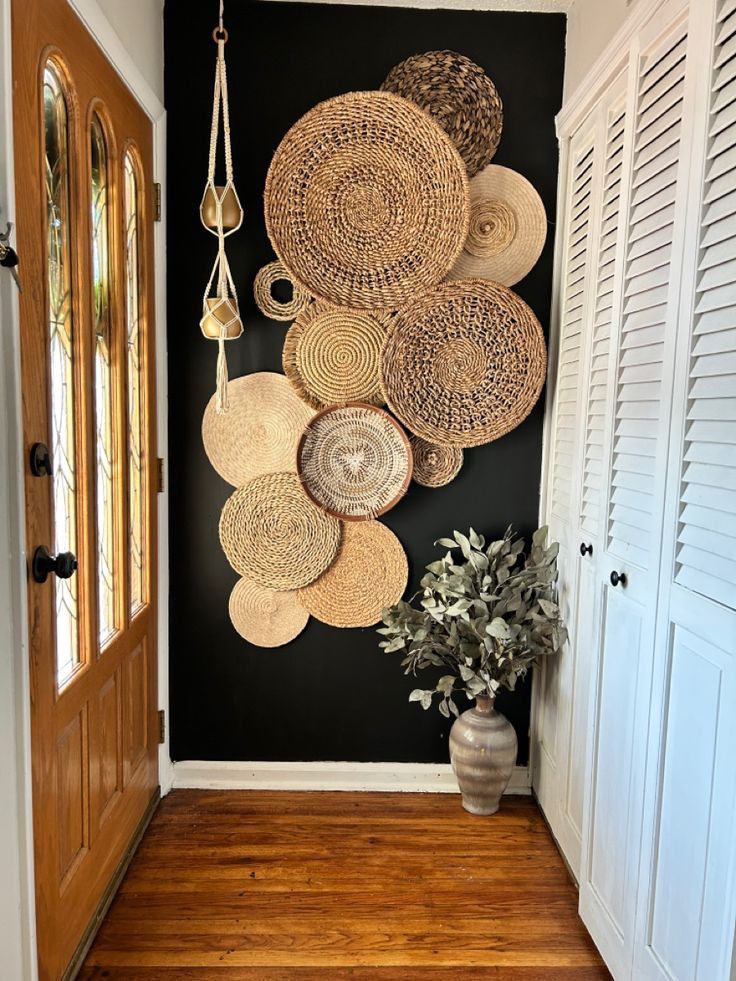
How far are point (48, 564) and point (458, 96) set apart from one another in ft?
6.17

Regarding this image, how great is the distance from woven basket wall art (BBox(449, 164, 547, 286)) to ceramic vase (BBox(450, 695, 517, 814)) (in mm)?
1398

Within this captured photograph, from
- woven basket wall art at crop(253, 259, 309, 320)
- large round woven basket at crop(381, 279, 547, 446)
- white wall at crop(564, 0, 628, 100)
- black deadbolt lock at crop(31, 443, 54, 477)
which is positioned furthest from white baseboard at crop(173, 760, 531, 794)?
white wall at crop(564, 0, 628, 100)

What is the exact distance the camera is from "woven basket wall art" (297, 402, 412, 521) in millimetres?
2250

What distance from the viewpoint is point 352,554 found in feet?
7.69

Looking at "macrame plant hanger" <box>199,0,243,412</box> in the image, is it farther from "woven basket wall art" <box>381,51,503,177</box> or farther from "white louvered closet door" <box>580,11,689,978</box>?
"white louvered closet door" <box>580,11,689,978</box>

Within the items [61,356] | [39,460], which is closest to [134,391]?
[61,356]

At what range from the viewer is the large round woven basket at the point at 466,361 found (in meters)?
2.13

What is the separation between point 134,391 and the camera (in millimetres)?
2078

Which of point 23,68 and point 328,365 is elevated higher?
point 23,68

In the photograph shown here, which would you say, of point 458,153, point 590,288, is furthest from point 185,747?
point 458,153

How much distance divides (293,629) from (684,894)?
55.8 inches

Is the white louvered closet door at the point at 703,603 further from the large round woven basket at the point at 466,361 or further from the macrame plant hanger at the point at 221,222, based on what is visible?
the macrame plant hanger at the point at 221,222

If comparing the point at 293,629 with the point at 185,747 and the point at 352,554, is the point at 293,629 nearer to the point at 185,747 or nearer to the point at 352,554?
the point at 352,554

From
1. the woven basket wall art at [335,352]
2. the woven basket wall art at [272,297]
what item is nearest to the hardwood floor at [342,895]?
the woven basket wall art at [335,352]
